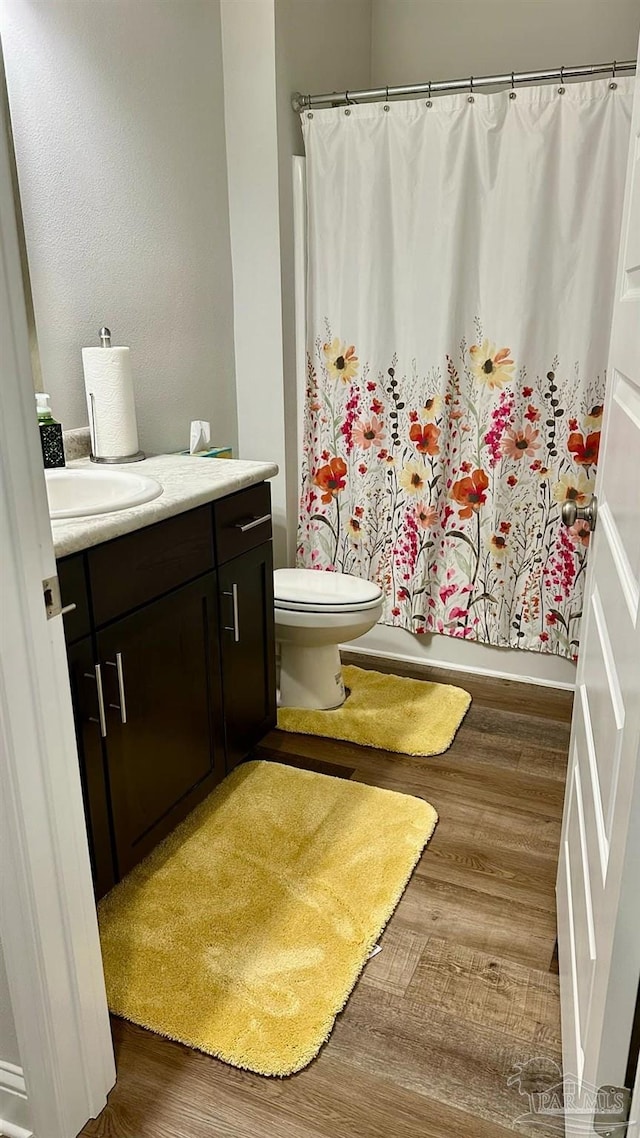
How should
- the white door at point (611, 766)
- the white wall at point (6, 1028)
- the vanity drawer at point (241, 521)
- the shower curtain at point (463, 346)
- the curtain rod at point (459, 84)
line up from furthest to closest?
the shower curtain at point (463, 346) < the curtain rod at point (459, 84) < the vanity drawer at point (241, 521) < the white wall at point (6, 1028) < the white door at point (611, 766)

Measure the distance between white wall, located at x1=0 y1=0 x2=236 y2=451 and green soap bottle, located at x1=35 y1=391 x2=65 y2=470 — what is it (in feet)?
0.38

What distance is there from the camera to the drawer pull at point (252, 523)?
2.09 meters

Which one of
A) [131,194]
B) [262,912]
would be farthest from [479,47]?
[262,912]

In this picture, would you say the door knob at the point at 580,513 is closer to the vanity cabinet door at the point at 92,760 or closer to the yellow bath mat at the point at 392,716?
the vanity cabinet door at the point at 92,760

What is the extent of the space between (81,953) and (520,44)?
10.2ft

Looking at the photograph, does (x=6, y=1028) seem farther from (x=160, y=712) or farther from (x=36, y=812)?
(x=160, y=712)

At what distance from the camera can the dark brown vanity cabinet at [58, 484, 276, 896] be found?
157 centimetres

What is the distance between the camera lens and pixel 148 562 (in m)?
1.71

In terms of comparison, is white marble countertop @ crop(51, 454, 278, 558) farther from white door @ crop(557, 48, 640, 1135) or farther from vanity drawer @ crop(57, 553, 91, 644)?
white door @ crop(557, 48, 640, 1135)

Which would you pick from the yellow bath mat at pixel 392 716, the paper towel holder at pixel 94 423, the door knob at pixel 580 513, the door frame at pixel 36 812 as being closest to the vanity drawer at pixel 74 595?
the door frame at pixel 36 812

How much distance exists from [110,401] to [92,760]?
980mm

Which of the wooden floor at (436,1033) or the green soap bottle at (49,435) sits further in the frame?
the green soap bottle at (49,435)

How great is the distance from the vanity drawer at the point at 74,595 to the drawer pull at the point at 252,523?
0.62 meters

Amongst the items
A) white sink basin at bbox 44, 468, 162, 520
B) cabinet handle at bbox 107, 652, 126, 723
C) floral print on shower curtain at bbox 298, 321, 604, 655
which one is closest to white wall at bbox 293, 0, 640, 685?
floral print on shower curtain at bbox 298, 321, 604, 655
